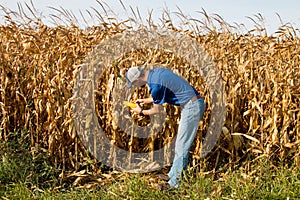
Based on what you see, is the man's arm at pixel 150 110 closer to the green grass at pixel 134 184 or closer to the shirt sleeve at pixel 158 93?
the shirt sleeve at pixel 158 93

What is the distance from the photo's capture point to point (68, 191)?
461 cm

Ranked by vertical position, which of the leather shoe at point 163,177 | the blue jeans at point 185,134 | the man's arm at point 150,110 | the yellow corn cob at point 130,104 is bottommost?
the leather shoe at point 163,177

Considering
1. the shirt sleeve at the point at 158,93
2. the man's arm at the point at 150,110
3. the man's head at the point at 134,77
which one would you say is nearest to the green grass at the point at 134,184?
the man's arm at the point at 150,110

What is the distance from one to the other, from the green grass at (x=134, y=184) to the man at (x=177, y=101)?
0.68 feet

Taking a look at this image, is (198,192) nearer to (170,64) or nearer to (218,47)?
(170,64)

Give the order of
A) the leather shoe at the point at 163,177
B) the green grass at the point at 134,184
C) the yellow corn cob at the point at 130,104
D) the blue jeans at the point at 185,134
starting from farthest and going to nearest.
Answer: the leather shoe at the point at 163,177, the yellow corn cob at the point at 130,104, the blue jeans at the point at 185,134, the green grass at the point at 134,184

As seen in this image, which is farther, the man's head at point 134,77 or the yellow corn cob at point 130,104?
the yellow corn cob at point 130,104

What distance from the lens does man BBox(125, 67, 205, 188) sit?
176 inches

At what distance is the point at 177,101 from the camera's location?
15.2ft

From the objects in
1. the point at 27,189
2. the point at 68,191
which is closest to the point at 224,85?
the point at 68,191

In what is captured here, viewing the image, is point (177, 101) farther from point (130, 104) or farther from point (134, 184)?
point (134, 184)

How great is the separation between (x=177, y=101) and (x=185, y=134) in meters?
0.33

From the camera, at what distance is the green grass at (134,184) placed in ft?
13.6

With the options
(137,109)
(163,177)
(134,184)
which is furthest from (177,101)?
(134,184)
